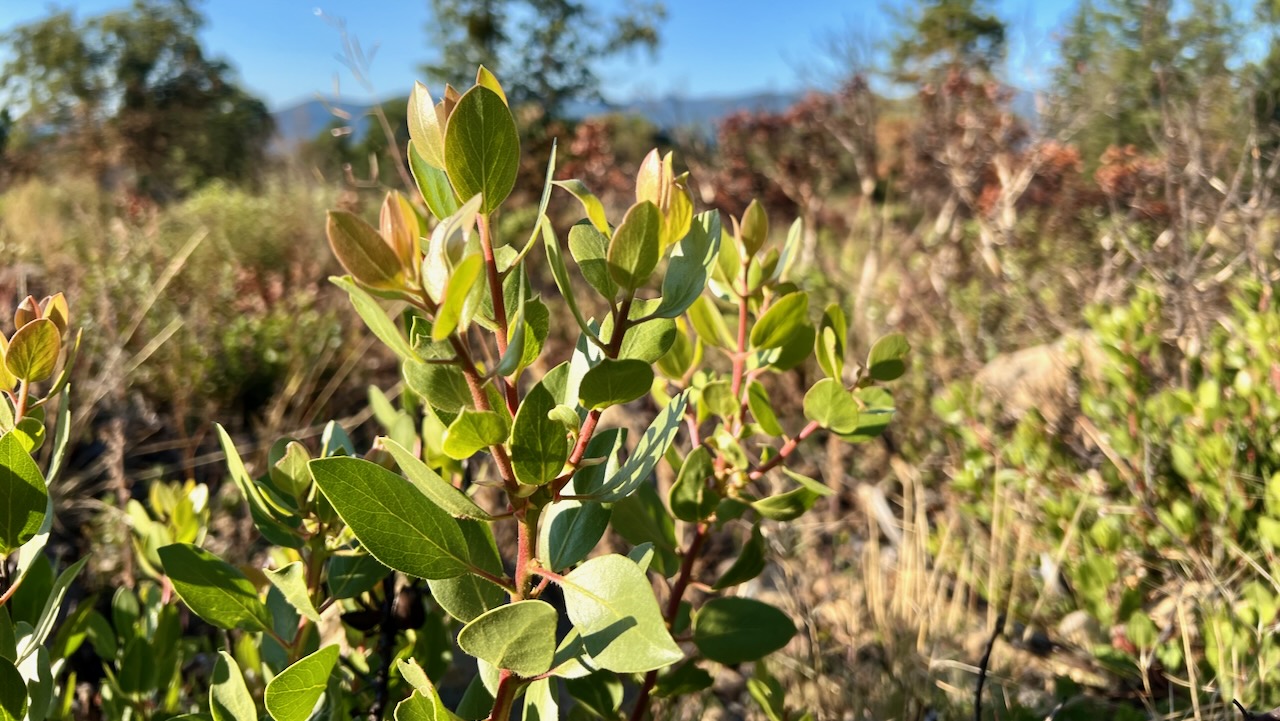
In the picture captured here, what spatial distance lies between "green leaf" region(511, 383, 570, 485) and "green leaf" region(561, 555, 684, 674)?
54 millimetres

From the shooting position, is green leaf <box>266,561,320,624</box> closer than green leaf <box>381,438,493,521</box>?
No

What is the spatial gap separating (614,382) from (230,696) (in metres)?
0.36

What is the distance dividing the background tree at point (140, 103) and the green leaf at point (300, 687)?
1151 cm

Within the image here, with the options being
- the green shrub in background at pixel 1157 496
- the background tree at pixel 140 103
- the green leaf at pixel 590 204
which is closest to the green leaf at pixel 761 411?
the green leaf at pixel 590 204

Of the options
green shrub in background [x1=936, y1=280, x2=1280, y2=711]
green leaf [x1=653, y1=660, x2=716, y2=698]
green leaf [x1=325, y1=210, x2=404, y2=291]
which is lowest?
green shrub in background [x1=936, y1=280, x2=1280, y2=711]

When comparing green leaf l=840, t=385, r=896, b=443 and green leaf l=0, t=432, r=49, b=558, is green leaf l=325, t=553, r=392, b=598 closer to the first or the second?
green leaf l=0, t=432, r=49, b=558

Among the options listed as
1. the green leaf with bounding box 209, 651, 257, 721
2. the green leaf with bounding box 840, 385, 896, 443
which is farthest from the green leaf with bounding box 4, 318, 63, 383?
the green leaf with bounding box 840, 385, 896, 443

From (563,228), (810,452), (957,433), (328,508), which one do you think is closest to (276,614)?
(328,508)

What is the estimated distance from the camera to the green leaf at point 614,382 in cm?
42

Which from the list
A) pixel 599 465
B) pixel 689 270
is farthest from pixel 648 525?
pixel 689 270

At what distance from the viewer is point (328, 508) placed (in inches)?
22.7

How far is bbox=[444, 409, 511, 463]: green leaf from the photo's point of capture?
0.39 meters

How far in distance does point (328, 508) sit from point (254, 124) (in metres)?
14.4

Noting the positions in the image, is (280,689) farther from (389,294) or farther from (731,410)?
(731,410)
